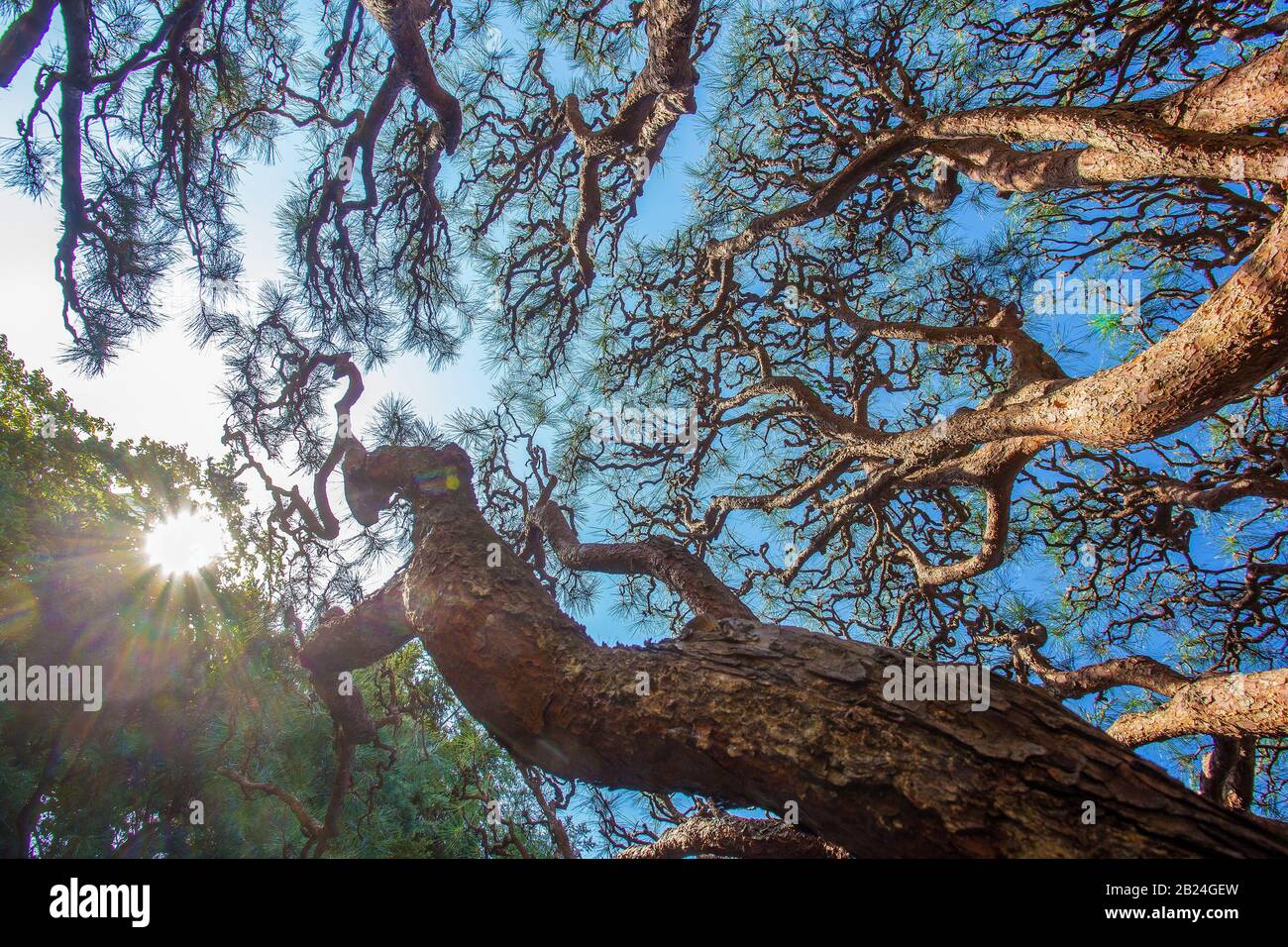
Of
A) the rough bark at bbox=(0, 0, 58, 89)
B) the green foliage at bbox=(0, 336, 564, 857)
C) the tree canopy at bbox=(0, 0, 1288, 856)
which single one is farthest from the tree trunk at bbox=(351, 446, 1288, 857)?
the rough bark at bbox=(0, 0, 58, 89)

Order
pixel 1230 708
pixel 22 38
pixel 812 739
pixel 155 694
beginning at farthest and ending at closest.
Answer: pixel 155 694, pixel 22 38, pixel 1230 708, pixel 812 739

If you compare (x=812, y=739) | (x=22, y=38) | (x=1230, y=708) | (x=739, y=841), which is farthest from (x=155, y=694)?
(x=1230, y=708)

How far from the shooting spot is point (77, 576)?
350 cm

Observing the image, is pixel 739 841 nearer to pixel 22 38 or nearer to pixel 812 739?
pixel 812 739

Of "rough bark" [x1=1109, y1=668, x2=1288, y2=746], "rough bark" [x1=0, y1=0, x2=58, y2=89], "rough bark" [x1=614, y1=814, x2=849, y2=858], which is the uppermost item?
"rough bark" [x1=0, y1=0, x2=58, y2=89]

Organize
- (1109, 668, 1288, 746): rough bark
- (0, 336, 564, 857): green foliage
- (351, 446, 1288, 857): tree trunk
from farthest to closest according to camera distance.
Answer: (0, 336, 564, 857): green foliage → (1109, 668, 1288, 746): rough bark → (351, 446, 1288, 857): tree trunk

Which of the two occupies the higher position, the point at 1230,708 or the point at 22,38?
the point at 22,38

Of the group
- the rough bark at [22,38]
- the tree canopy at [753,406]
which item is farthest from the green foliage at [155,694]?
the rough bark at [22,38]

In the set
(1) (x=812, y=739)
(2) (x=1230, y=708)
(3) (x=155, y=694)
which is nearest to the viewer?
(1) (x=812, y=739)

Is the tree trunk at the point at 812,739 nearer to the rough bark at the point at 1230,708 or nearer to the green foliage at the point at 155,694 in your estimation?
the rough bark at the point at 1230,708

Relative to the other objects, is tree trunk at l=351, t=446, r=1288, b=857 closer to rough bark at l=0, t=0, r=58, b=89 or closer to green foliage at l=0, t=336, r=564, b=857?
green foliage at l=0, t=336, r=564, b=857

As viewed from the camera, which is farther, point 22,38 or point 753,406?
point 753,406
